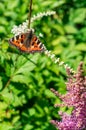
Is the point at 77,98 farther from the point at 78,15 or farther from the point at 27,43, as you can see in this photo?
the point at 78,15

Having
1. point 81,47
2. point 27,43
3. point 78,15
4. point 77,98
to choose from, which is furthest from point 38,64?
point 77,98

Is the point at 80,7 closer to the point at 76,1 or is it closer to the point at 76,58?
the point at 76,1

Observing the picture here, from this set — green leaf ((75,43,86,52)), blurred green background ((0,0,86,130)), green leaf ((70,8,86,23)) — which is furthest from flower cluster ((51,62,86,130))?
green leaf ((70,8,86,23))

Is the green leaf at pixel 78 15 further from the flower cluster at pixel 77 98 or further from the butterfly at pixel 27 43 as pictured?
the flower cluster at pixel 77 98

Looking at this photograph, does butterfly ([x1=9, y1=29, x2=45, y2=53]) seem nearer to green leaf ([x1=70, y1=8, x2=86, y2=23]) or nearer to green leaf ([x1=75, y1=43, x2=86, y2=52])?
green leaf ([x1=75, y1=43, x2=86, y2=52])

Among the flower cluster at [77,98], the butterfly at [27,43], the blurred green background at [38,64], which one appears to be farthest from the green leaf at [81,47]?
the flower cluster at [77,98]
